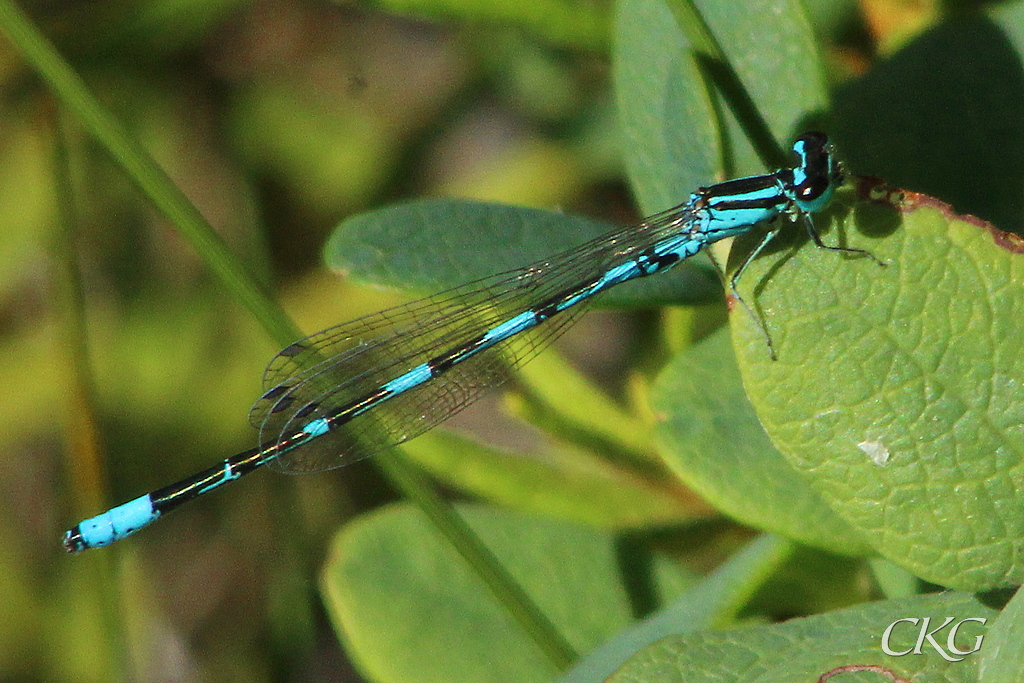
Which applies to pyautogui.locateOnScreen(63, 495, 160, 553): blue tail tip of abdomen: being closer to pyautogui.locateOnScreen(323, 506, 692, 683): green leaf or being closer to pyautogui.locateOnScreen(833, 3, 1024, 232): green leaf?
pyautogui.locateOnScreen(323, 506, 692, 683): green leaf

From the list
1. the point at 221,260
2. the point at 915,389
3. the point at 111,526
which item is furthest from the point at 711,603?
the point at 111,526

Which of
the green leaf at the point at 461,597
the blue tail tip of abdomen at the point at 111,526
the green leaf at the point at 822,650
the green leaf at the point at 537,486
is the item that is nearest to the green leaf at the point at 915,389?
the green leaf at the point at 822,650

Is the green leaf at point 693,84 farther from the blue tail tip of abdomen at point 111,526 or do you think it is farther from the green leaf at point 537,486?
the blue tail tip of abdomen at point 111,526

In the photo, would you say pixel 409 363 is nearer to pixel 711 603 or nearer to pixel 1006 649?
pixel 711 603

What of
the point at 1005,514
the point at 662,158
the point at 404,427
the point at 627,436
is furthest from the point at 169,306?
the point at 1005,514

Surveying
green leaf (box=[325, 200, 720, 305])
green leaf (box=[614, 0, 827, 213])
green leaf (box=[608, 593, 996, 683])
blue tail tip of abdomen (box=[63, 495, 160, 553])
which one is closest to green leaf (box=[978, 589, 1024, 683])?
green leaf (box=[608, 593, 996, 683])

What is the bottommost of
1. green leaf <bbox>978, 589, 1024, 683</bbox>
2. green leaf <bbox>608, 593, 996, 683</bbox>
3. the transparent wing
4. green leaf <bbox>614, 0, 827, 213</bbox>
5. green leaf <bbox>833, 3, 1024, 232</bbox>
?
green leaf <bbox>978, 589, 1024, 683</bbox>
